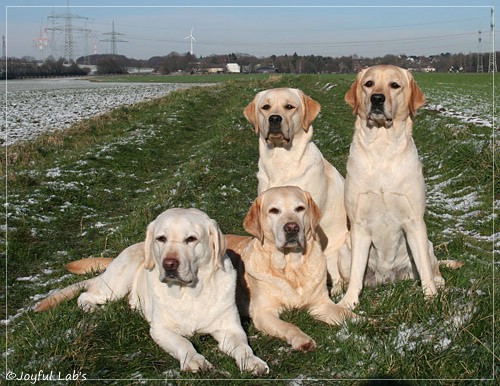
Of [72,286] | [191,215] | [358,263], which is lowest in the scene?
[72,286]

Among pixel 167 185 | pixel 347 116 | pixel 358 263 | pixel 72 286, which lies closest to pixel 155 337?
pixel 72 286

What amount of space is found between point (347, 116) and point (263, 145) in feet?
47.6

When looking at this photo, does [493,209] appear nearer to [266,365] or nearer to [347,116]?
[266,365]

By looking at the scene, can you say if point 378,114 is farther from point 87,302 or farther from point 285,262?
point 87,302

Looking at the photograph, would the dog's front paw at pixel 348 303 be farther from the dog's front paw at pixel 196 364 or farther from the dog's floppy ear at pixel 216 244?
the dog's front paw at pixel 196 364

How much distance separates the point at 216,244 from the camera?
4.09 meters

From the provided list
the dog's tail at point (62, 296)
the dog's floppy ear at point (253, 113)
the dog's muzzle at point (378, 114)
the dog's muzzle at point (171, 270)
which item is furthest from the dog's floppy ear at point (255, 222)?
the dog's floppy ear at point (253, 113)

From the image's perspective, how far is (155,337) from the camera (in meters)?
4.02

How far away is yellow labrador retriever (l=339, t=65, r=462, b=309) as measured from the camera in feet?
15.3

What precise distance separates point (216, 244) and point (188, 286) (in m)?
0.36

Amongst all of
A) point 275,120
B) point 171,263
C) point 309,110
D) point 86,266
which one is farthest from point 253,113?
point 171,263

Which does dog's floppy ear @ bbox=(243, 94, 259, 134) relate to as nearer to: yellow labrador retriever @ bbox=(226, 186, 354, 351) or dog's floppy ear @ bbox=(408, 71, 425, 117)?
yellow labrador retriever @ bbox=(226, 186, 354, 351)

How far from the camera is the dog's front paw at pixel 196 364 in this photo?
11.7 feet

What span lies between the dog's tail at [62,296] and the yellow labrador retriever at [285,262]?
A: 4.88ft
